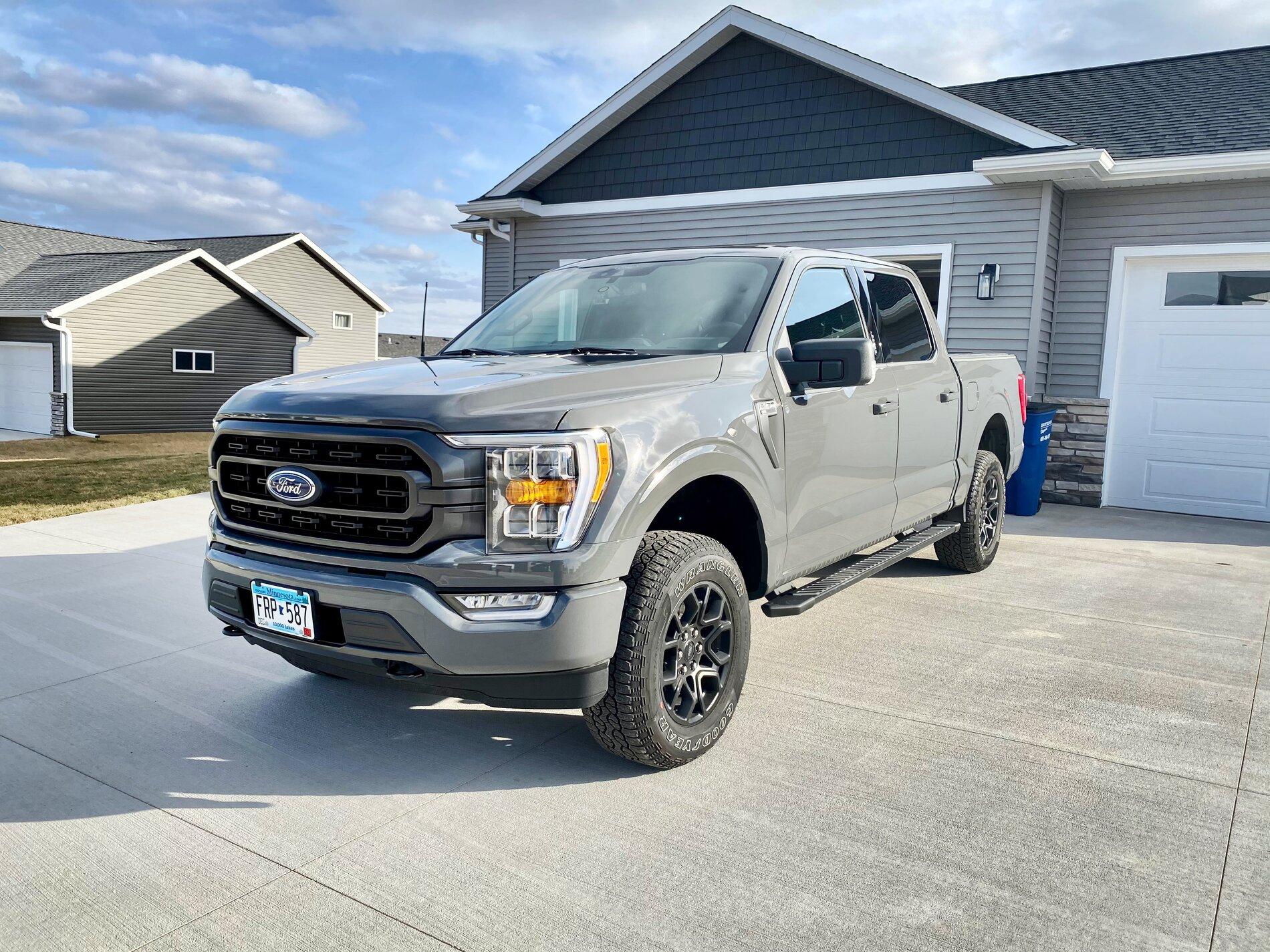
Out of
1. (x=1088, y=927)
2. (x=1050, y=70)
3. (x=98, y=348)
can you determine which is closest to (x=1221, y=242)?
(x=1050, y=70)

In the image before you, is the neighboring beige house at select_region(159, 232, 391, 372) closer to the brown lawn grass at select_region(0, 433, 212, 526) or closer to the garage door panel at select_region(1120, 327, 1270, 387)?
the brown lawn grass at select_region(0, 433, 212, 526)

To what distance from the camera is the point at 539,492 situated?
296 centimetres

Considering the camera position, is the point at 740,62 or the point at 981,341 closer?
the point at 981,341

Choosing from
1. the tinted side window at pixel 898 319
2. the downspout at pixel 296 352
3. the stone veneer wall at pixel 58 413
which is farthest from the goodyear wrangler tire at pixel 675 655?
the downspout at pixel 296 352

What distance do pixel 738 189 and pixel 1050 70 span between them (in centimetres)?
504

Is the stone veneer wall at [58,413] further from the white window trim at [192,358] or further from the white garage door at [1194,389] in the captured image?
the white garage door at [1194,389]

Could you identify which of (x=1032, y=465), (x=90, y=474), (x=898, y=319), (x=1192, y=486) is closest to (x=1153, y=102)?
(x=1192, y=486)

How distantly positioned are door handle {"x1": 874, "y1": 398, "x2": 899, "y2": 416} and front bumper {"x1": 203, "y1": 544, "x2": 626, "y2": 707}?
2.17 meters

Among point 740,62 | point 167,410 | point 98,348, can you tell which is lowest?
point 167,410

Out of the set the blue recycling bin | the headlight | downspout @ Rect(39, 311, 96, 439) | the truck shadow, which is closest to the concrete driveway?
the truck shadow

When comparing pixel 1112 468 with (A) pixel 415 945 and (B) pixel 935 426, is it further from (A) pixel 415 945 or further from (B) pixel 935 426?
(A) pixel 415 945

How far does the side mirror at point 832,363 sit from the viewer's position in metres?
3.87

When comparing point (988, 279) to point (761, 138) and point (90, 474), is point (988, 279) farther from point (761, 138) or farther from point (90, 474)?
point (90, 474)

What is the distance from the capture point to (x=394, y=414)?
3014 millimetres
